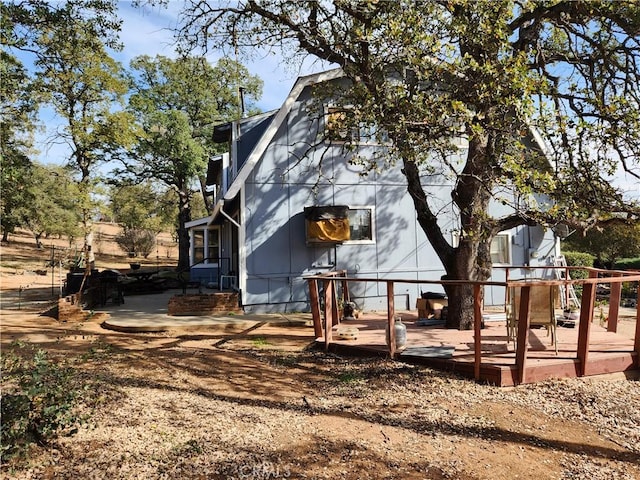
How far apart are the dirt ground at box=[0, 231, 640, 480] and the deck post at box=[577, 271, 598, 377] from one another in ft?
0.89

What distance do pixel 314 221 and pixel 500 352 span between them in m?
5.74

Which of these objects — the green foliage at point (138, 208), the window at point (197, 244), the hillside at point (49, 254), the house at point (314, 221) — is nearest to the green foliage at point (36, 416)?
the house at point (314, 221)

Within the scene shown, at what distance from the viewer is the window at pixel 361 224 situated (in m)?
11.8

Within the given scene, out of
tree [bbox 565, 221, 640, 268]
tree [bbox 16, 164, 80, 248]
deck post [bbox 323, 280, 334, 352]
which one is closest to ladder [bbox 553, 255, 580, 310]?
deck post [bbox 323, 280, 334, 352]

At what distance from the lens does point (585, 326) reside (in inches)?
221

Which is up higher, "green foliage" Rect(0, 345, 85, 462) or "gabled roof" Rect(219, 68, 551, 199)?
"gabled roof" Rect(219, 68, 551, 199)

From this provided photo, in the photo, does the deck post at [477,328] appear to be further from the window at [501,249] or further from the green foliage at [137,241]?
the green foliage at [137,241]

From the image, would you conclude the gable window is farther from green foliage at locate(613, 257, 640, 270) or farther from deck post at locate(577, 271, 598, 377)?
green foliage at locate(613, 257, 640, 270)

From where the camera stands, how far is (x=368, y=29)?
21.1 feet

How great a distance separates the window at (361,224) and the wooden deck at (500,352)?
4048mm

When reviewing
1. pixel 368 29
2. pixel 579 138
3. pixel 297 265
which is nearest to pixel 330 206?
pixel 297 265

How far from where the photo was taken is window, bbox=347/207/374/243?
11797 millimetres

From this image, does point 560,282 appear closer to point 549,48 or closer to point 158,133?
point 549,48

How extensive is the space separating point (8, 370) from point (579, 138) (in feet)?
26.0
